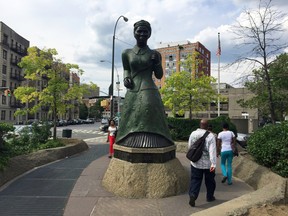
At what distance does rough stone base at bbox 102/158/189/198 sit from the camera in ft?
19.1

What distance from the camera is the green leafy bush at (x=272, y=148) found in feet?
21.1

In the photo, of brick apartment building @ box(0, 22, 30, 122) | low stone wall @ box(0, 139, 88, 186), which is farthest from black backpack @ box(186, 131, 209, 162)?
brick apartment building @ box(0, 22, 30, 122)

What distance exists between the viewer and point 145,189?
19.1 feet

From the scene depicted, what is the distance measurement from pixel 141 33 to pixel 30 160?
541 cm

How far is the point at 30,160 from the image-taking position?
9.15 meters

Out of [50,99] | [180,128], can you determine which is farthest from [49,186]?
[180,128]

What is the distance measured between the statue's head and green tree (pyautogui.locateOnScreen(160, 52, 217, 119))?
1195 cm

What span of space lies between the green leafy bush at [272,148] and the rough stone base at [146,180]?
2193 millimetres

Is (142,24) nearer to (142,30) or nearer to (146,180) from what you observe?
(142,30)

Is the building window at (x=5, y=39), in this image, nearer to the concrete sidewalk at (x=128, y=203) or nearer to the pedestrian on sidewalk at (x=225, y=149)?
the concrete sidewalk at (x=128, y=203)

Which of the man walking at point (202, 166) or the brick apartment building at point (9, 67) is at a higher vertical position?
the brick apartment building at point (9, 67)

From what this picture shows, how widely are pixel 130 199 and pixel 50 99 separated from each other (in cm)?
1047

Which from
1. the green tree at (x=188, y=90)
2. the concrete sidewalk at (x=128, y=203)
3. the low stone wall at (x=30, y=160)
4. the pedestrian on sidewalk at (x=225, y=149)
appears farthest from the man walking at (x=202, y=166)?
the green tree at (x=188, y=90)

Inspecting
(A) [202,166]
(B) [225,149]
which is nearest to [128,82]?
(A) [202,166]
